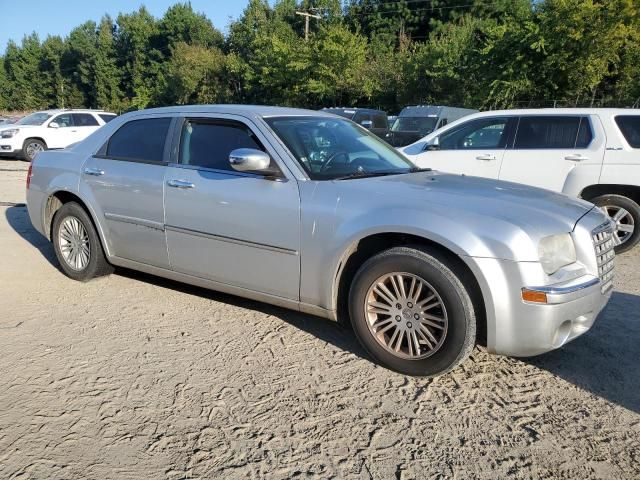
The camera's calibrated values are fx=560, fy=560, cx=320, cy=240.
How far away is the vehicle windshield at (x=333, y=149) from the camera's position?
3.99m

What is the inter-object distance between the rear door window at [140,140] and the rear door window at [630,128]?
542cm

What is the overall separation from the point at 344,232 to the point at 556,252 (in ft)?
4.10

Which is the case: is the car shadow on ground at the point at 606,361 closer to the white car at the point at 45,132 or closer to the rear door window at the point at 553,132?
the rear door window at the point at 553,132

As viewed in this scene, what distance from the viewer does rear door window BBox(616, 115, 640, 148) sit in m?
6.75

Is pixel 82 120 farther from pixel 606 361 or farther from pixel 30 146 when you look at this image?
pixel 606 361

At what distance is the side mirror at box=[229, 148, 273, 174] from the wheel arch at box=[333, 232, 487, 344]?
2.77ft

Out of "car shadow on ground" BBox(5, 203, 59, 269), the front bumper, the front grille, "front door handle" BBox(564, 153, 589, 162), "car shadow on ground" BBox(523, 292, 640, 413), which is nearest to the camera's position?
the front bumper

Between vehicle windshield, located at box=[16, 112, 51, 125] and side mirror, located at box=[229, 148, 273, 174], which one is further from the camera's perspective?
vehicle windshield, located at box=[16, 112, 51, 125]

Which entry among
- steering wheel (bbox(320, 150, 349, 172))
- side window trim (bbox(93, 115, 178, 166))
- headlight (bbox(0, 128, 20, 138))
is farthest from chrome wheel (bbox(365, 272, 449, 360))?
headlight (bbox(0, 128, 20, 138))

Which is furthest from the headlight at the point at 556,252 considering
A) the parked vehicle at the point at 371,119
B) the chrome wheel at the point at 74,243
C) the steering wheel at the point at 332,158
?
the parked vehicle at the point at 371,119

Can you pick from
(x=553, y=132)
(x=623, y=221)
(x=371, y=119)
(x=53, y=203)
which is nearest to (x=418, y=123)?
(x=371, y=119)

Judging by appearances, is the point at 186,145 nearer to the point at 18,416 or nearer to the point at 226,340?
the point at 226,340

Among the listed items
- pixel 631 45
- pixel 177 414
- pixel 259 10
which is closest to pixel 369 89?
pixel 631 45

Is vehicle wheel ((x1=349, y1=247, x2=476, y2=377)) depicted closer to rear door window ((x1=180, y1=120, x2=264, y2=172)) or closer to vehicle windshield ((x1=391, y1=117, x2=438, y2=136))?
rear door window ((x1=180, y1=120, x2=264, y2=172))
